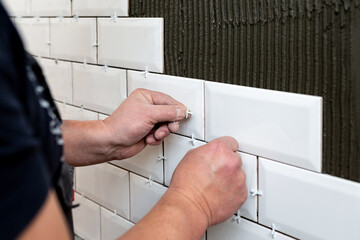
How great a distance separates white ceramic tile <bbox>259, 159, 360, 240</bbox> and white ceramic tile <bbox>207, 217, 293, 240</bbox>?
19mm

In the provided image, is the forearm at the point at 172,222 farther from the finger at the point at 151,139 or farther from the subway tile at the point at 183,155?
the finger at the point at 151,139

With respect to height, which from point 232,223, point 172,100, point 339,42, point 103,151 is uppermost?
point 339,42

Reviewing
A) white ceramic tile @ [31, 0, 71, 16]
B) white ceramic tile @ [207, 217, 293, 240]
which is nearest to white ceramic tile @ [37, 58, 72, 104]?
white ceramic tile @ [31, 0, 71, 16]

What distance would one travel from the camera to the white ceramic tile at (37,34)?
151 cm

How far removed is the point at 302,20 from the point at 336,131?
19cm

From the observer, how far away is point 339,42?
69cm

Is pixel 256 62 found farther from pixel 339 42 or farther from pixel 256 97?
pixel 339 42

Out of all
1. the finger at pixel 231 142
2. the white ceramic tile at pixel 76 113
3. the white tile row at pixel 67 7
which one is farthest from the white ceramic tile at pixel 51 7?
the finger at pixel 231 142

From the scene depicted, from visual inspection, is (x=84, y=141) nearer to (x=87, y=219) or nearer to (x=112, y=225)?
(x=112, y=225)

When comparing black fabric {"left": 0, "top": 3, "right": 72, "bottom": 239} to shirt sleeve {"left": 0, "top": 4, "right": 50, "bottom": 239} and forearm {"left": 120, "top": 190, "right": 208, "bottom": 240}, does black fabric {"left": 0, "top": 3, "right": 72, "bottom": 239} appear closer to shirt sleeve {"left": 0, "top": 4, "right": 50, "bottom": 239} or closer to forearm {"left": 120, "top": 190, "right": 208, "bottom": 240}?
shirt sleeve {"left": 0, "top": 4, "right": 50, "bottom": 239}

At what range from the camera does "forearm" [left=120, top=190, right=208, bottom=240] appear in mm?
657

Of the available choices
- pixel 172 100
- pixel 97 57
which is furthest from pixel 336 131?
pixel 97 57

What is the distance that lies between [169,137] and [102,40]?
37cm

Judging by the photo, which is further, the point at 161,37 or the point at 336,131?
the point at 161,37
